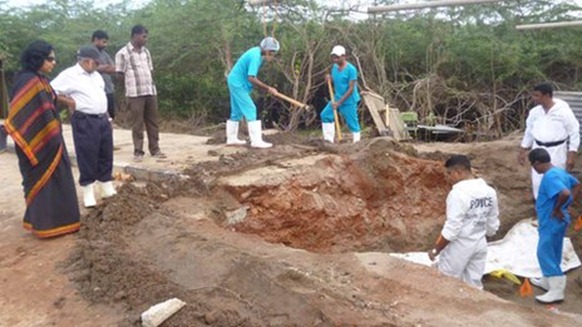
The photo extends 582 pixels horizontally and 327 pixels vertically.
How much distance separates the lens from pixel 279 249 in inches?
175

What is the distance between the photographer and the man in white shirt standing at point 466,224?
16.3 ft

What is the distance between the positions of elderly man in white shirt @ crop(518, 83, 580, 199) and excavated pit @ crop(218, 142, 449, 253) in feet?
5.76

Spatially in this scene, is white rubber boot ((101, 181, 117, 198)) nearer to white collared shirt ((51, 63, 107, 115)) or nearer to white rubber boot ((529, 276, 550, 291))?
white collared shirt ((51, 63, 107, 115))

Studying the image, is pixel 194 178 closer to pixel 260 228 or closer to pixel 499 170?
pixel 260 228

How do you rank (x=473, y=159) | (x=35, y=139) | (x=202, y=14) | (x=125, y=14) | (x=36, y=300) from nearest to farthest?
(x=36, y=300)
(x=35, y=139)
(x=473, y=159)
(x=202, y=14)
(x=125, y=14)

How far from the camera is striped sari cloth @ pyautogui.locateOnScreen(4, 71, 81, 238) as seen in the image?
15.8ft

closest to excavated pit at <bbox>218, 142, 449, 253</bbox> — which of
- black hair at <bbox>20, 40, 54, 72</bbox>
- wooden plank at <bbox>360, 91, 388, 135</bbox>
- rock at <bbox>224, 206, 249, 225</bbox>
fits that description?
rock at <bbox>224, 206, 249, 225</bbox>

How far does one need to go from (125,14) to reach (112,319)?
15620 mm

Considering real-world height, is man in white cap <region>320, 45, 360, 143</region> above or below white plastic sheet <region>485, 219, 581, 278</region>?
above

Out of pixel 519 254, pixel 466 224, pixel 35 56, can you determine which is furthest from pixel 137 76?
pixel 519 254

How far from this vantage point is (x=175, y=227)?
16.4 ft

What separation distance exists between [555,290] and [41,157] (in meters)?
5.17

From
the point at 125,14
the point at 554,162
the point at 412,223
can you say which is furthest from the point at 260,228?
the point at 125,14

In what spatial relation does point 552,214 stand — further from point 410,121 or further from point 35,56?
point 410,121
